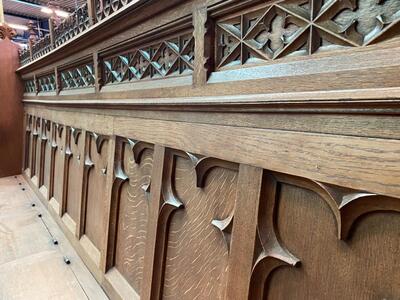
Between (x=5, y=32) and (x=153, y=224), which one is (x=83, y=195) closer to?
(x=153, y=224)

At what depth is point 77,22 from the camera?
1290 mm

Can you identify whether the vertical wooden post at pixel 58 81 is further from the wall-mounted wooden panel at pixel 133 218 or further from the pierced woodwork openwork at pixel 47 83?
the wall-mounted wooden panel at pixel 133 218

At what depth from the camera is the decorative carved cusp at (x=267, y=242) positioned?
0.48 m

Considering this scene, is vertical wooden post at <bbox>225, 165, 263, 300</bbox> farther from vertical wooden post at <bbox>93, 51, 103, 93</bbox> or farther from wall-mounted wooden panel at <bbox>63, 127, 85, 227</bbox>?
wall-mounted wooden panel at <bbox>63, 127, 85, 227</bbox>

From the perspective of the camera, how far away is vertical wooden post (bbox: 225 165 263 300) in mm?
508

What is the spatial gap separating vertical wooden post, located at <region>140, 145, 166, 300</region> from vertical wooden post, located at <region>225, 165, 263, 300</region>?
28cm

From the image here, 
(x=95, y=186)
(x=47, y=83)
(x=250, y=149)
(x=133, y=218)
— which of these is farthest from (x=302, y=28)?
(x=47, y=83)

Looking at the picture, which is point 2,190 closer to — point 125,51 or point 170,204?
point 125,51

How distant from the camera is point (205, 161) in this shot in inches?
24.5

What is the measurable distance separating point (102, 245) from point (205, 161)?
66 centimetres

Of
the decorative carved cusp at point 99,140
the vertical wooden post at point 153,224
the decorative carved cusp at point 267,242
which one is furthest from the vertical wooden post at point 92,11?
the decorative carved cusp at point 267,242

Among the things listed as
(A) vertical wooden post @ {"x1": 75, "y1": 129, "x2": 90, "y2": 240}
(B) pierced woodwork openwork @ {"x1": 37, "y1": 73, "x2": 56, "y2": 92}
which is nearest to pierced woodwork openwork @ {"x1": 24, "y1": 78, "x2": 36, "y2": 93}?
(B) pierced woodwork openwork @ {"x1": 37, "y1": 73, "x2": 56, "y2": 92}

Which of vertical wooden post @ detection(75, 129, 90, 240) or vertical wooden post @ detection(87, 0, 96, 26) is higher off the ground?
vertical wooden post @ detection(87, 0, 96, 26)

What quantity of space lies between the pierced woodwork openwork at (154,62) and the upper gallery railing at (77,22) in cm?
14
